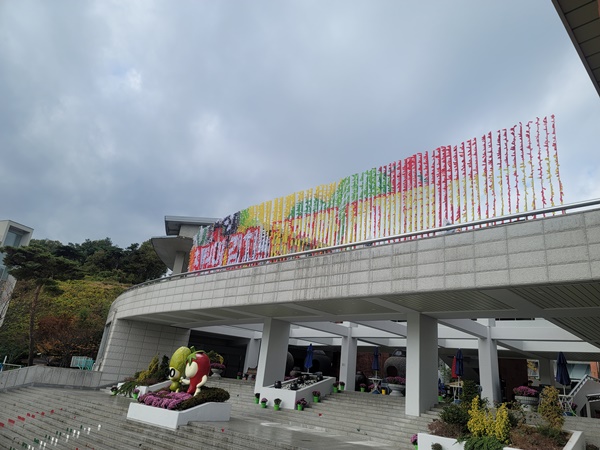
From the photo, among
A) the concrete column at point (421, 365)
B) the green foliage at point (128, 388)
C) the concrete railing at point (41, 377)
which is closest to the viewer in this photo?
the concrete column at point (421, 365)

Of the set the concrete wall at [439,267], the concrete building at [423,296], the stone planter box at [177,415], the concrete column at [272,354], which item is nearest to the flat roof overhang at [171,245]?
the concrete building at [423,296]

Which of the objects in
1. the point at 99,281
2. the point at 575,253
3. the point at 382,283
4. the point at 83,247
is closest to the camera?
the point at 575,253

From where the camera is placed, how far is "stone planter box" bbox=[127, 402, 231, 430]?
1216 centimetres

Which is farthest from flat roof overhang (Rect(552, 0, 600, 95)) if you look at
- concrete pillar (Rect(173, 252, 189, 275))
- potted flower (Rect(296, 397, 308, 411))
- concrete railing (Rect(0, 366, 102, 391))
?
concrete pillar (Rect(173, 252, 189, 275))

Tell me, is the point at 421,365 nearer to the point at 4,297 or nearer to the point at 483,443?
the point at 483,443

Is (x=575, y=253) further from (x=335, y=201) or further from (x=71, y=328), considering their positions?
(x=71, y=328)

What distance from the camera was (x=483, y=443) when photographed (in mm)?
9109

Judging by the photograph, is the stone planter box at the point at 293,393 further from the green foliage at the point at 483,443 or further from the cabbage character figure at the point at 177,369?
the green foliage at the point at 483,443

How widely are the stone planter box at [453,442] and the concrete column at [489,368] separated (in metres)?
8.34

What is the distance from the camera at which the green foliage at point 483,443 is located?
29.3ft

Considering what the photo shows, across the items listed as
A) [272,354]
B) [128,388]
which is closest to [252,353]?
[128,388]

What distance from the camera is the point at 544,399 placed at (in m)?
10.2

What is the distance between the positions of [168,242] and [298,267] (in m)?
17.1

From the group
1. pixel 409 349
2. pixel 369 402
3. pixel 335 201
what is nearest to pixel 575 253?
pixel 409 349
